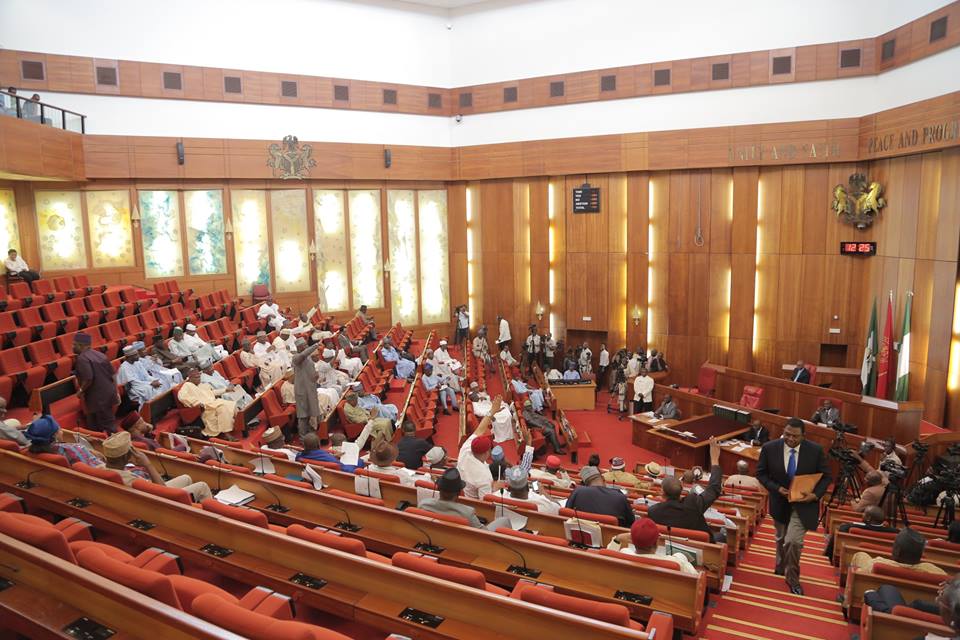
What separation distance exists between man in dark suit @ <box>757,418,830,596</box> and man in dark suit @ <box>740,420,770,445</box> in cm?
506

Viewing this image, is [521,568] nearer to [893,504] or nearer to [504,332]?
[893,504]

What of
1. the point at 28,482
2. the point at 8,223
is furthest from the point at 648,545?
the point at 8,223

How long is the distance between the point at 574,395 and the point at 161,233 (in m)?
8.49

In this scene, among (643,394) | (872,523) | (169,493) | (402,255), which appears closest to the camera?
(169,493)

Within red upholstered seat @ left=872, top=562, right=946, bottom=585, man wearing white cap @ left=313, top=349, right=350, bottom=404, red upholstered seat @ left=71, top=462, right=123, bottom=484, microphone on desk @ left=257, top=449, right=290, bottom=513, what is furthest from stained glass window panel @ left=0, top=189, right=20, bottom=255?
red upholstered seat @ left=872, top=562, right=946, bottom=585

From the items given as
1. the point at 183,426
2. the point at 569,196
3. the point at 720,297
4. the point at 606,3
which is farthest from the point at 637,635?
the point at 606,3

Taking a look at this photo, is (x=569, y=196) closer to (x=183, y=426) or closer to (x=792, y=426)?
(x=183, y=426)

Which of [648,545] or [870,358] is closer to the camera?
[648,545]

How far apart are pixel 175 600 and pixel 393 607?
0.77 m

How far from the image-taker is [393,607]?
244 centimetres

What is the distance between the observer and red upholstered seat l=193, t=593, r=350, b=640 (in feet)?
5.96

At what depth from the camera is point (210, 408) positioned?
677 centimetres

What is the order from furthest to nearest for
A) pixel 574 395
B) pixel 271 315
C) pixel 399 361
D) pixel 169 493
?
1. pixel 574 395
2. pixel 271 315
3. pixel 399 361
4. pixel 169 493

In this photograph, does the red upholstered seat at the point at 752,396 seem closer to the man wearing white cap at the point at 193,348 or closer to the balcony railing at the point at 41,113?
the man wearing white cap at the point at 193,348
